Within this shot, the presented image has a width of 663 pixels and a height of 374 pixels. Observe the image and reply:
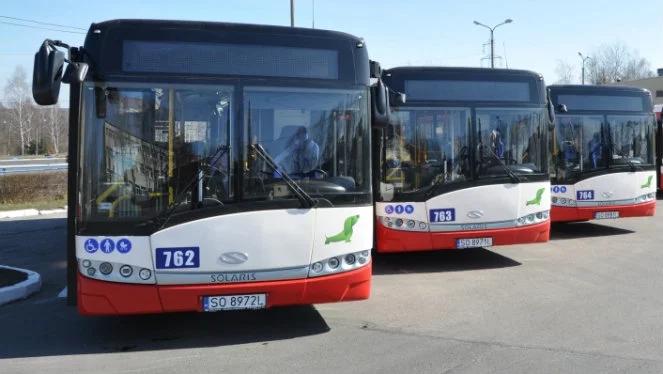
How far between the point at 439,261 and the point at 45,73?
6.94 meters

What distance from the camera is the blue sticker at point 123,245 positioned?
5215 mm

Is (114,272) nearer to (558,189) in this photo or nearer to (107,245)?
(107,245)

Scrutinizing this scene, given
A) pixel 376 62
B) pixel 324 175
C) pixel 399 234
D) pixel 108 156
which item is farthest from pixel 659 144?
pixel 108 156

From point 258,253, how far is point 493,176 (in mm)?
4785

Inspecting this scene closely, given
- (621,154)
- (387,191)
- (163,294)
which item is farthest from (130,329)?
(621,154)

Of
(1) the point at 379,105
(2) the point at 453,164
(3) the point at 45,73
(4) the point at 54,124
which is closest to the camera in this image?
(3) the point at 45,73

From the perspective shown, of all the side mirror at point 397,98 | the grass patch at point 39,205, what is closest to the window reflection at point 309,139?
the side mirror at point 397,98

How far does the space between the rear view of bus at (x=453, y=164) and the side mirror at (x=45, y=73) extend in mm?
4838

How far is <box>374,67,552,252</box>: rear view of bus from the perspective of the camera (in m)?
8.87

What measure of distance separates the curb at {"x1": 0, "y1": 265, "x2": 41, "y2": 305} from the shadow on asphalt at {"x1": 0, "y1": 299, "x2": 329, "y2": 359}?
446 mm

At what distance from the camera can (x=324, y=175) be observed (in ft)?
18.9

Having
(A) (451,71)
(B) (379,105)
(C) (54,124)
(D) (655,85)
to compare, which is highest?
(D) (655,85)

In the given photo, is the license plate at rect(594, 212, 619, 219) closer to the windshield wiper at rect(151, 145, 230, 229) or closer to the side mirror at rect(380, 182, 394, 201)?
the side mirror at rect(380, 182, 394, 201)

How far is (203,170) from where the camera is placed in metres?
5.36
